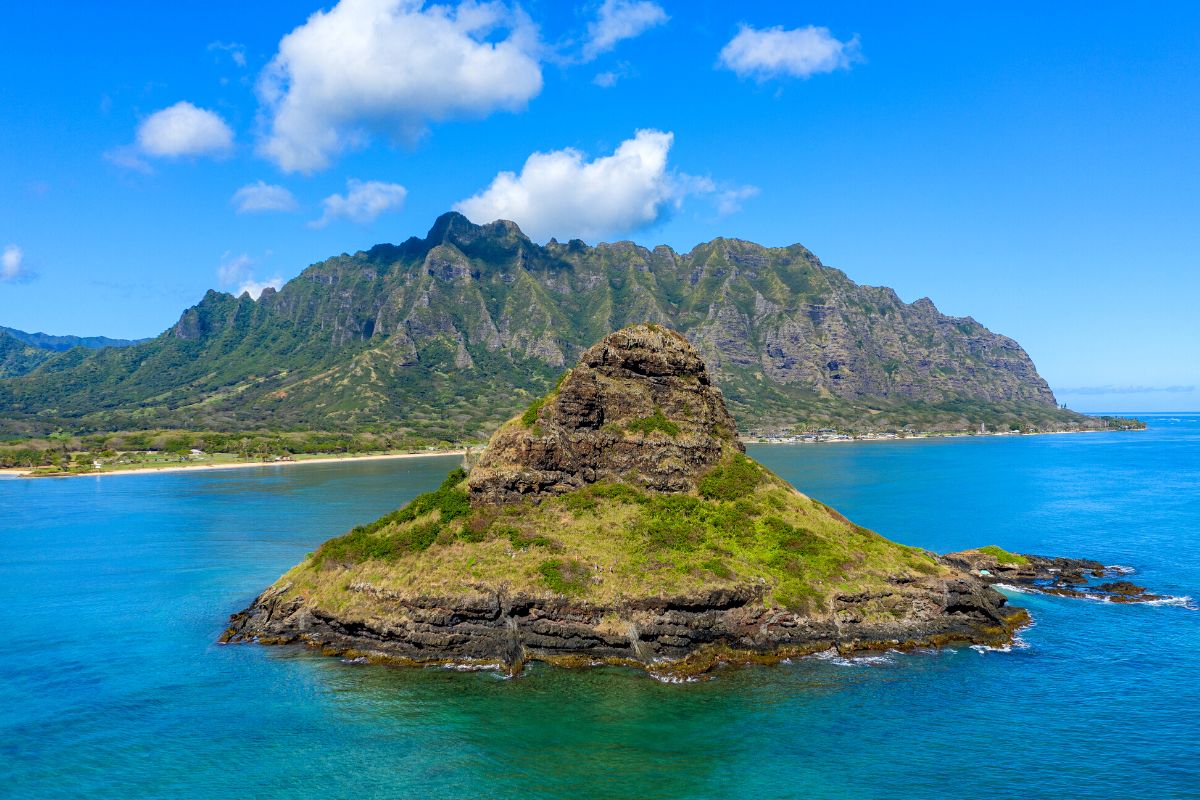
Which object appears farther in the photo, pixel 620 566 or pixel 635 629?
pixel 620 566

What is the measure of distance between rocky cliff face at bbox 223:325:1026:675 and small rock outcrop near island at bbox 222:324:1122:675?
154mm

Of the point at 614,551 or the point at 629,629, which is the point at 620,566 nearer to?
the point at 614,551

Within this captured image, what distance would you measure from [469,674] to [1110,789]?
40.2m

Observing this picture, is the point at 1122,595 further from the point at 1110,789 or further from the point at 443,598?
the point at 443,598

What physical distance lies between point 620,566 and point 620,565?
0.31ft

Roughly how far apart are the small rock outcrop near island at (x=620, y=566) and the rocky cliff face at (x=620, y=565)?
0.15 meters

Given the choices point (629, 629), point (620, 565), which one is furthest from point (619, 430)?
point (629, 629)

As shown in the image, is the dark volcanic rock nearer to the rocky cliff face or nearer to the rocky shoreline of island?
the rocky cliff face

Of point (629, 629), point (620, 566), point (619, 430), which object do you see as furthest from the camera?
point (619, 430)

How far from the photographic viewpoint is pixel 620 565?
59625mm

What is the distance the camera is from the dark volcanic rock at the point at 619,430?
2677 inches

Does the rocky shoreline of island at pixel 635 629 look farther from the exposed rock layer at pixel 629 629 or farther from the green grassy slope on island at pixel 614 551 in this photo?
the green grassy slope on island at pixel 614 551

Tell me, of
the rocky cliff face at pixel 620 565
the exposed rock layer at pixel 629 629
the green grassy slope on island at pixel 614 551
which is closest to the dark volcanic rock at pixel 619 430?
the rocky cliff face at pixel 620 565

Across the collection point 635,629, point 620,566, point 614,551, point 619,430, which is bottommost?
point 635,629
